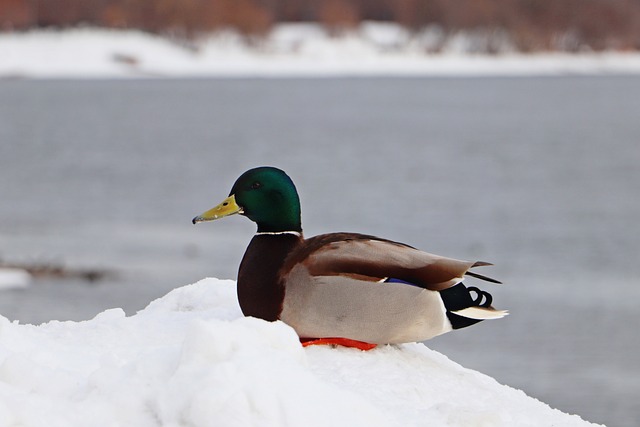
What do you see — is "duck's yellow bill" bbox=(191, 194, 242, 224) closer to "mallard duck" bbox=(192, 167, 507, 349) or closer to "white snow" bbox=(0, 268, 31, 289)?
"mallard duck" bbox=(192, 167, 507, 349)

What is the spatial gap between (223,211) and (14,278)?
34.5 feet

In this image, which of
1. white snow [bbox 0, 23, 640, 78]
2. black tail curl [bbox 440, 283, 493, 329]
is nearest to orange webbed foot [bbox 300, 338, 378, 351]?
black tail curl [bbox 440, 283, 493, 329]

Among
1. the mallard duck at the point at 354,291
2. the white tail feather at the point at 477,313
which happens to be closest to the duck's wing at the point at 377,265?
the mallard duck at the point at 354,291

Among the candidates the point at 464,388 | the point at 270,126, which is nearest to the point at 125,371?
the point at 464,388

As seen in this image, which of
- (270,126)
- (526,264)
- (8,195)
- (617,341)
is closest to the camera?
(617,341)

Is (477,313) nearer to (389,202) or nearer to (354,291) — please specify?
(354,291)

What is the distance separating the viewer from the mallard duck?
172 inches

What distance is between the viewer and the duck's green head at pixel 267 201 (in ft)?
15.0

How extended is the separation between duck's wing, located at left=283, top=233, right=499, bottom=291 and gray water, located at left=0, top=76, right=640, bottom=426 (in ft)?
21.2

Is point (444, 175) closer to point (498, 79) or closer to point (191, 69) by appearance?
point (191, 69)

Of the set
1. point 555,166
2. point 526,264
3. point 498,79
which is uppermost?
point 526,264

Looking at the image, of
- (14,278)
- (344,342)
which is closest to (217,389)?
(344,342)

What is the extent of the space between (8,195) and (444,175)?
1066 cm

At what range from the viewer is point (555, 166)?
1359 inches
